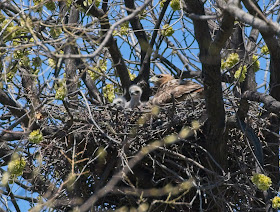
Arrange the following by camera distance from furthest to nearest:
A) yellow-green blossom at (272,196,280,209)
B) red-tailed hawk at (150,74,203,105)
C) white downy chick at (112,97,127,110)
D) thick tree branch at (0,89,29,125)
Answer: red-tailed hawk at (150,74,203,105) → white downy chick at (112,97,127,110) → thick tree branch at (0,89,29,125) → yellow-green blossom at (272,196,280,209)

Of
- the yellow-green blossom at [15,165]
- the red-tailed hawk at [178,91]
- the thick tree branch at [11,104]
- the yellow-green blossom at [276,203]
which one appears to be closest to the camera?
the yellow-green blossom at [276,203]

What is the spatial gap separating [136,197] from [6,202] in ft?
5.13

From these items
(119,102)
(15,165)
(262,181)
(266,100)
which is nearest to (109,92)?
(119,102)

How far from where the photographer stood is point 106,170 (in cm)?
729

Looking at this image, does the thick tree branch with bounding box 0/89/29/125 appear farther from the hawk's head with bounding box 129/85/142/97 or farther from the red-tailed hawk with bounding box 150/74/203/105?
the red-tailed hawk with bounding box 150/74/203/105

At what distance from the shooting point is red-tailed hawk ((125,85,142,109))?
8008 mm

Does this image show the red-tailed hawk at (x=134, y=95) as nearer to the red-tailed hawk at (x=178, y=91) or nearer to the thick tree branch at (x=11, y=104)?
the red-tailed hawk at (x=178, y=91)

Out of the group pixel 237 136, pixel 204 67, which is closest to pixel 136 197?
pixel 237 136

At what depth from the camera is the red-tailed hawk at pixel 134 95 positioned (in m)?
8.01

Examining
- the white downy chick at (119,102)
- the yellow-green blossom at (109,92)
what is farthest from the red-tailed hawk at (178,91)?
the yellow-green blossom at (109,92)

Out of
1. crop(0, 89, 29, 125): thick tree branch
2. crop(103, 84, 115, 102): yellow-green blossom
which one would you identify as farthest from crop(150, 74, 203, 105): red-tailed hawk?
crop(0, 89, 29, 125): thick tree branch

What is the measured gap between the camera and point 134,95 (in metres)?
8.04

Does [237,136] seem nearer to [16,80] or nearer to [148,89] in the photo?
[148,89]

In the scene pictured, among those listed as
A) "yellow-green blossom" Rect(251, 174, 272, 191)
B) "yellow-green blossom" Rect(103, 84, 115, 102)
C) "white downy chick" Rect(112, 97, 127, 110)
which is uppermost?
"yellow-green blossom" Rect(103, 84, 115, 102)
